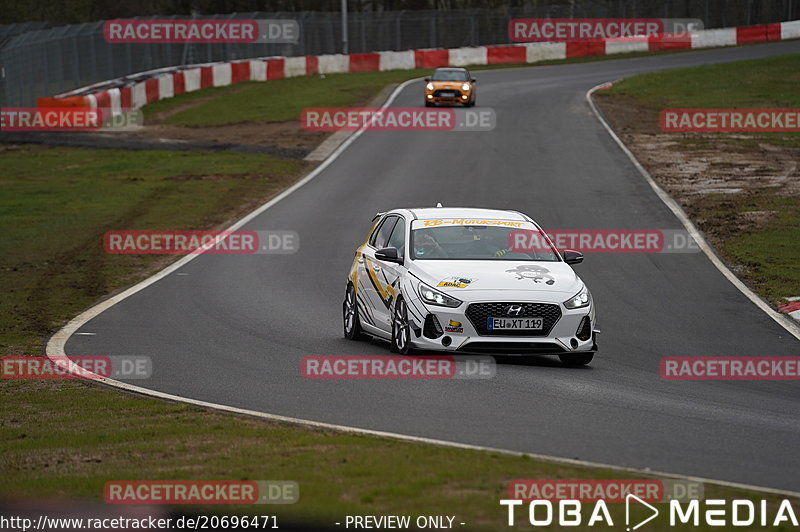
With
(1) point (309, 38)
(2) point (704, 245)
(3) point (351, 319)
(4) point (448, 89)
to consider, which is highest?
(1) point (309, 38)

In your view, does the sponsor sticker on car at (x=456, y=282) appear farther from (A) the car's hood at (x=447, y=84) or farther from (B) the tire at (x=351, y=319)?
(A) the car's hood at (x=447, y=84)

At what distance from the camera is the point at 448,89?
4294cm

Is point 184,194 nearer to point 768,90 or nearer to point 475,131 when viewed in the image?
point 475,131

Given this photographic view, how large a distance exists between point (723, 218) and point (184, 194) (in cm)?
1230

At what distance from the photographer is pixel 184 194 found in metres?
29.3

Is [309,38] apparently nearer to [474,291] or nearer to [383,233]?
[383,233]

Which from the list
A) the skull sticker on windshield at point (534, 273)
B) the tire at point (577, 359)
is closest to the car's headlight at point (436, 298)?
the skull sticker on windshield at point (534, 273)

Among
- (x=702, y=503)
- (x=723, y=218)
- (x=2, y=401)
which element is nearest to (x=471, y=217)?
(x=2, y=401)

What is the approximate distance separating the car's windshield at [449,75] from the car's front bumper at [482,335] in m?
31.6

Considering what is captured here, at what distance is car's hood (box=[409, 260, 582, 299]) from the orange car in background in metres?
30.4

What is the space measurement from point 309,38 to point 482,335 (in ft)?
185

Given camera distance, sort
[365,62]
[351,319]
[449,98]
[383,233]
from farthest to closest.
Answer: [365,62] < [449,98] < [383,233] < [351,319]

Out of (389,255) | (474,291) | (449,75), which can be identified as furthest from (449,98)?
(474,291)

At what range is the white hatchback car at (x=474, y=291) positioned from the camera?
40.3 ft
